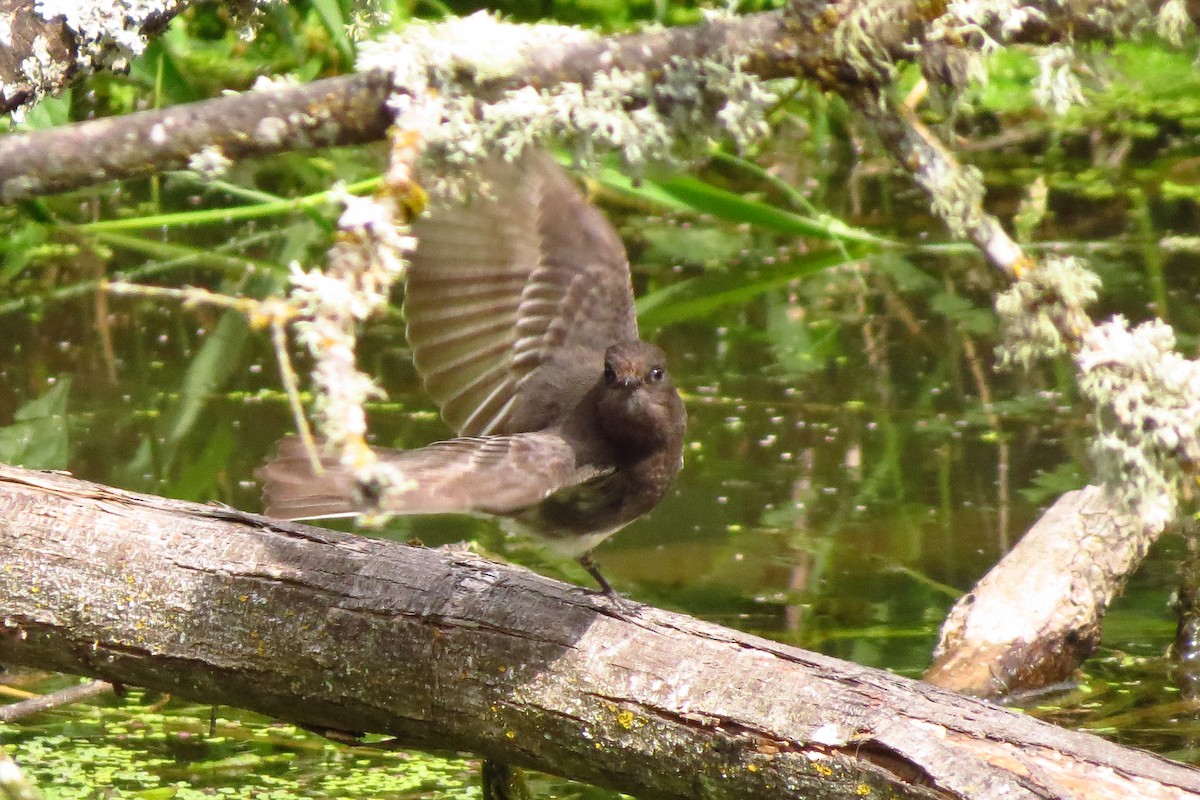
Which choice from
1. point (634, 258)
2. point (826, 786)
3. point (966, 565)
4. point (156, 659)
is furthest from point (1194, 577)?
point (634, 258)

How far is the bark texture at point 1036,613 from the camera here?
11.2 feet

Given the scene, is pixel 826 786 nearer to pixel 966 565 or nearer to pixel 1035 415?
pixel 966 565

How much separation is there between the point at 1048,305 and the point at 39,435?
3503 mm

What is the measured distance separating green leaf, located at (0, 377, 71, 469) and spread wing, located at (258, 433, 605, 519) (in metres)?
2.26

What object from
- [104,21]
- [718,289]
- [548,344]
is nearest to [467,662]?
[548,344]

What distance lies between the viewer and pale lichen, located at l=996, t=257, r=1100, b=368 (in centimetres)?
216

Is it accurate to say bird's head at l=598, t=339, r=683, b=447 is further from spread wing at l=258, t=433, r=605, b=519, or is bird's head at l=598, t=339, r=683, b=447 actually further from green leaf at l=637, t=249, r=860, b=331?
green leaf at l=637, t=249, r=860, b=331

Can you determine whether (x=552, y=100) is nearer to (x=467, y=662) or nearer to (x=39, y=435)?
(x=467, y=662)

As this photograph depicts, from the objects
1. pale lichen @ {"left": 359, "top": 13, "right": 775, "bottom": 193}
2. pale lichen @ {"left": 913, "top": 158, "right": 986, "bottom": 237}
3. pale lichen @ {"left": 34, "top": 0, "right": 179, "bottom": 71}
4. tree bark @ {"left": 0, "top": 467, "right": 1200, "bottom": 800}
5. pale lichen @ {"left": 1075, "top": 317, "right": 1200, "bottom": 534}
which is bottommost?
tree bark @ {"left": 0, "top": 467, "right": 1200, "bottom": 800}

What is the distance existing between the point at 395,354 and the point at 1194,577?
10.2 ft

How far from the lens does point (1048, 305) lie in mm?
2178

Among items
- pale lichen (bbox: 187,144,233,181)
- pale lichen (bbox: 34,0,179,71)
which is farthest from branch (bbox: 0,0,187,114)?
pale lichen (bbox: 187,144,233,181)

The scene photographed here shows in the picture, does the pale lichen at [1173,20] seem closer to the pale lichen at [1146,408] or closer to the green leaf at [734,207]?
the pale lichen at [1146,408]

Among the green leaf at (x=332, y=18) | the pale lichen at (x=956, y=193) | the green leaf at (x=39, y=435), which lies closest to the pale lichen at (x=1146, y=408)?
the pale lichen at (x=956, y=193)
